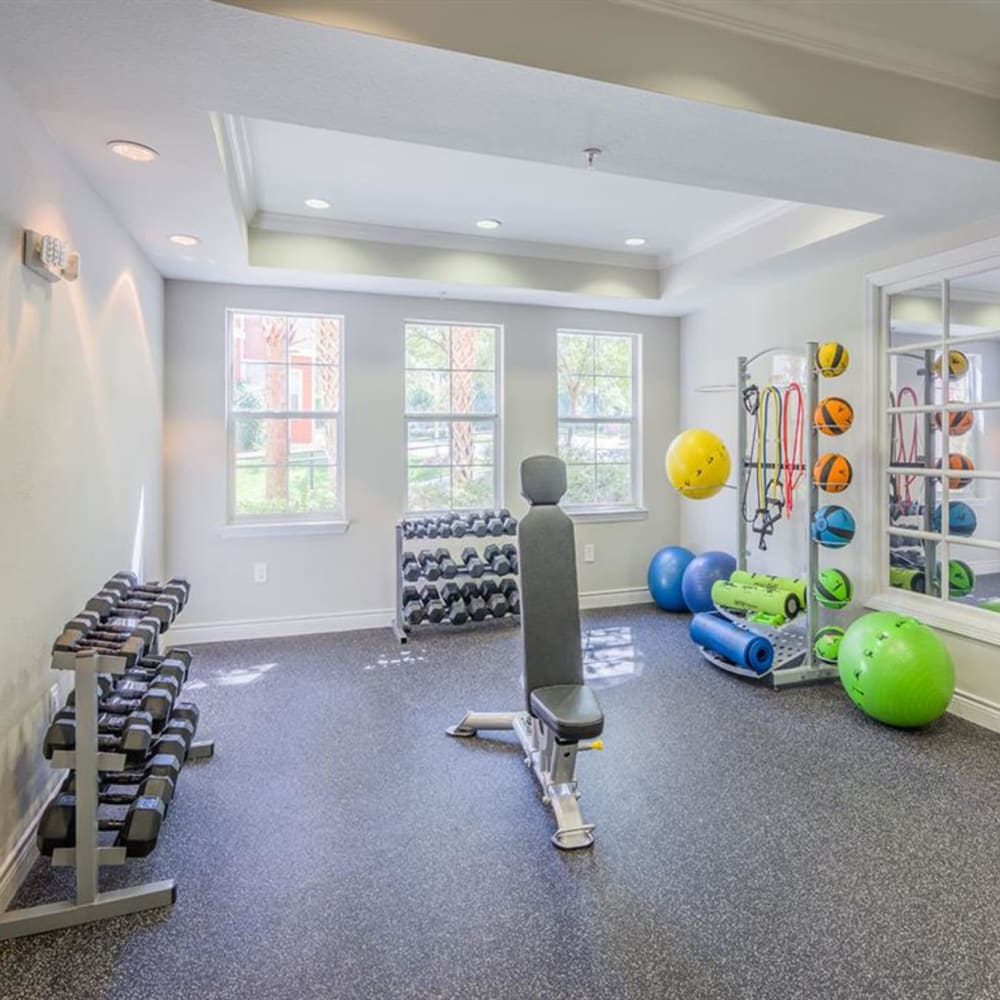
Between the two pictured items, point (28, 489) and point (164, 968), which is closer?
point (164, 968)

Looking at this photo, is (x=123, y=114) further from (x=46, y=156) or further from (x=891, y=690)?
(x=891, y=690)

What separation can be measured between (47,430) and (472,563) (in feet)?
9.59

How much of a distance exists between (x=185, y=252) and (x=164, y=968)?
3553mm

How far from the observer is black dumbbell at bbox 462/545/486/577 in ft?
15.6

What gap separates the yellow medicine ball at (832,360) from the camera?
377cm

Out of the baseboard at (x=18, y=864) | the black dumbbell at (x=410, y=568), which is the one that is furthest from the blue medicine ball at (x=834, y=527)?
the baseboard at (x=18, y=864)

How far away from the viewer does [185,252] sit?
3797 millimetres

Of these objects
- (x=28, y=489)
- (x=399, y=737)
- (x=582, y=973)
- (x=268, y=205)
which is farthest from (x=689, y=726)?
(x=268, y=205)

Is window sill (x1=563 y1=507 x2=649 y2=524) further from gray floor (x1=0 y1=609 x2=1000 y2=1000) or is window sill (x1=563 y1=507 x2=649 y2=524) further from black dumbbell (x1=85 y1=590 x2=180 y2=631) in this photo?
black dumbbell (x1=85 y1=590 x2=180 y2=631)

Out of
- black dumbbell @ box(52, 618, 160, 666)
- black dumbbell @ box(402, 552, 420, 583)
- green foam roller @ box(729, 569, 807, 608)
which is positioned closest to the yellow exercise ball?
green foam roller @ box(729, 569, 807, 608)

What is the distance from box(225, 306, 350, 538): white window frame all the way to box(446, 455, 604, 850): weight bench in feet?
8.44

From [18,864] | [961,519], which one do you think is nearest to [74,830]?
[18,864]

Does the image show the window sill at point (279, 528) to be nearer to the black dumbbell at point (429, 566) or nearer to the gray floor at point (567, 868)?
A: the black dumbbell at point (429, 566)

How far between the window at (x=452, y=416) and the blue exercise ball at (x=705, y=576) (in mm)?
1683
